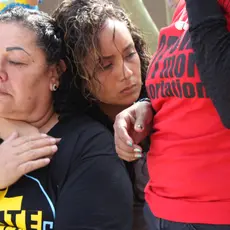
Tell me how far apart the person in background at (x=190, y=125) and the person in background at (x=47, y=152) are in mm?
240

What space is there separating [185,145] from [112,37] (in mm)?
612

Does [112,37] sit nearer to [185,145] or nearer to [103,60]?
[103,60]

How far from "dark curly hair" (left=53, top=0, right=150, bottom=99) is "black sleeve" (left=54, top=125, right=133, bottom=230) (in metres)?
0.28

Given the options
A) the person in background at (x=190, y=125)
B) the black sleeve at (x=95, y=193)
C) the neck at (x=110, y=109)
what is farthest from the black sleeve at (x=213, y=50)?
the neck at (x=110, y=109)

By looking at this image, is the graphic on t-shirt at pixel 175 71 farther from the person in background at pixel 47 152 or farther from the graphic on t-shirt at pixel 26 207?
the graphic on t-shirt at pixel 26 207

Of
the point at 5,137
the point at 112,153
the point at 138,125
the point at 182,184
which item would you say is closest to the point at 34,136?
the point at 5,137

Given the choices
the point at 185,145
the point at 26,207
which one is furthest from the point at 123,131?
the point at 26,207

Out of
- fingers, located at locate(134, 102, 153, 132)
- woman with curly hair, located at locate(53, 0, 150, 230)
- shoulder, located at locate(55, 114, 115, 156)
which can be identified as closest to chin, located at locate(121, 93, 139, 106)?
woman with curly hair, located at locate(53, 0, 150, 230)

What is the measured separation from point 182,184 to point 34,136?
563mm

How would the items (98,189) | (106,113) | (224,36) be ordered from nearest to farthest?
(224,36), (98,189), (106,113)

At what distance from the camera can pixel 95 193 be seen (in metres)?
1.23

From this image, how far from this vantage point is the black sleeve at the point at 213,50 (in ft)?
2.55

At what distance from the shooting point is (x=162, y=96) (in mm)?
980

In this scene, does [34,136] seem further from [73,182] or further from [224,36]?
[224,36]
